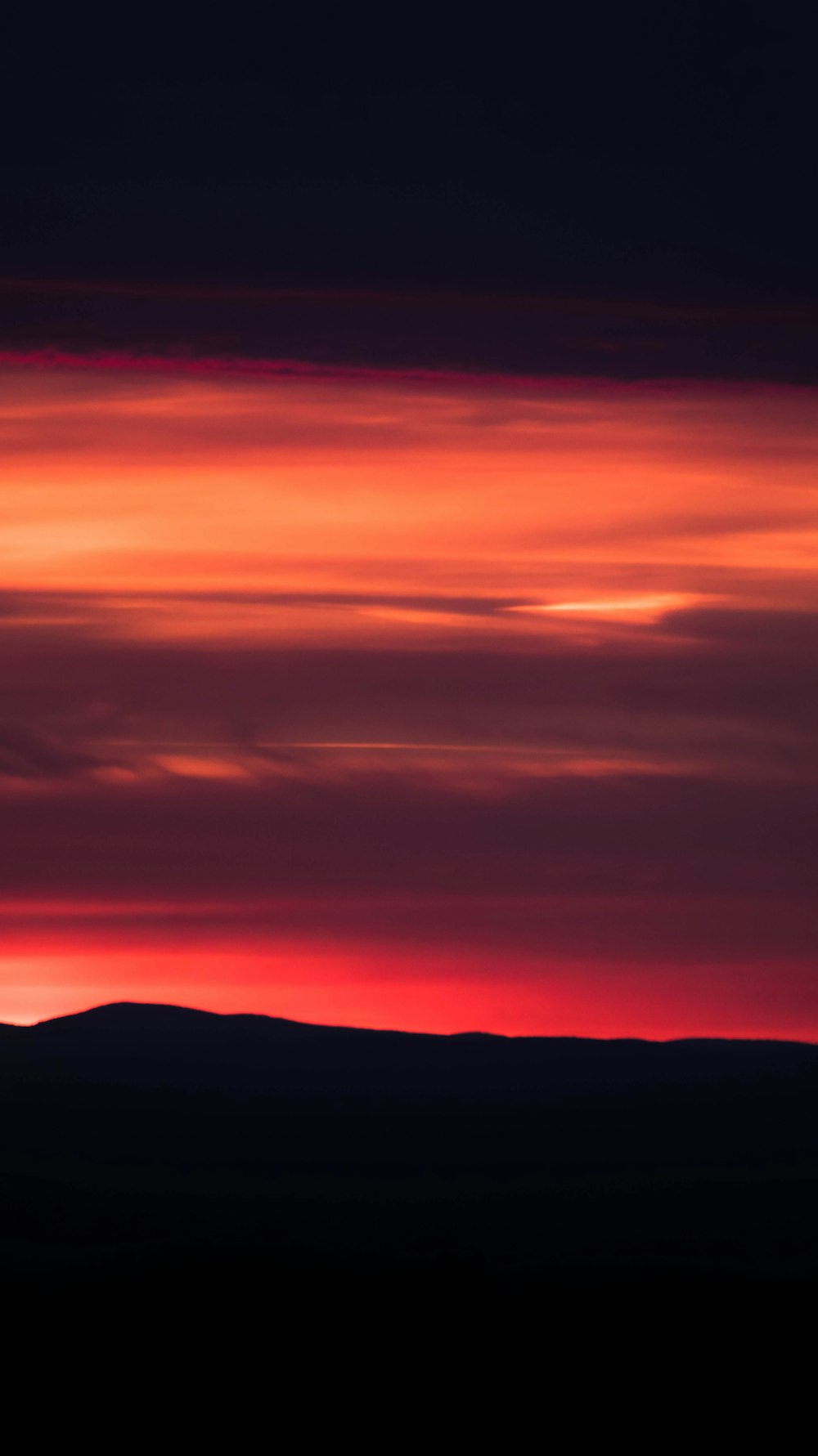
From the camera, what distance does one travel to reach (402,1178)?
98.4 meters

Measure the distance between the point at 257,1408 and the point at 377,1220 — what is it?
60.5 feet

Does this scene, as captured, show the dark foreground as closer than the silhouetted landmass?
Yes

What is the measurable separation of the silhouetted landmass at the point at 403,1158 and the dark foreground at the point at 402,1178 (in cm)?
17

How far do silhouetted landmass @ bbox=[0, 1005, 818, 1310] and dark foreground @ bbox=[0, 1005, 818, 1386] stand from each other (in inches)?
6.9

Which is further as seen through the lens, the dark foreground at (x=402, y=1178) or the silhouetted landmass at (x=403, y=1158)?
the silhouetted landmass at (x=403, y=1158)

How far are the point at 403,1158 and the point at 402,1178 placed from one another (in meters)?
1.47

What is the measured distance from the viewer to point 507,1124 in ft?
341

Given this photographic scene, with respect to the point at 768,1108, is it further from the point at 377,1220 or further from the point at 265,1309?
the point at 265,1309

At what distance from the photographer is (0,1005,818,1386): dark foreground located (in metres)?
84.4

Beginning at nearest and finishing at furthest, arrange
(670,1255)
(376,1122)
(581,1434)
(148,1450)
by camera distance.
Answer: (148,1450), (581,1434), (670,1255), (376,1122)

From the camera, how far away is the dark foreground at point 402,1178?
277 feet

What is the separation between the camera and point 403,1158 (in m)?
97.6

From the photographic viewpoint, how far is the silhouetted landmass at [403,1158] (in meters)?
88.8

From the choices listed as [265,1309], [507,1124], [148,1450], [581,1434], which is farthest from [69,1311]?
[507,1124]
